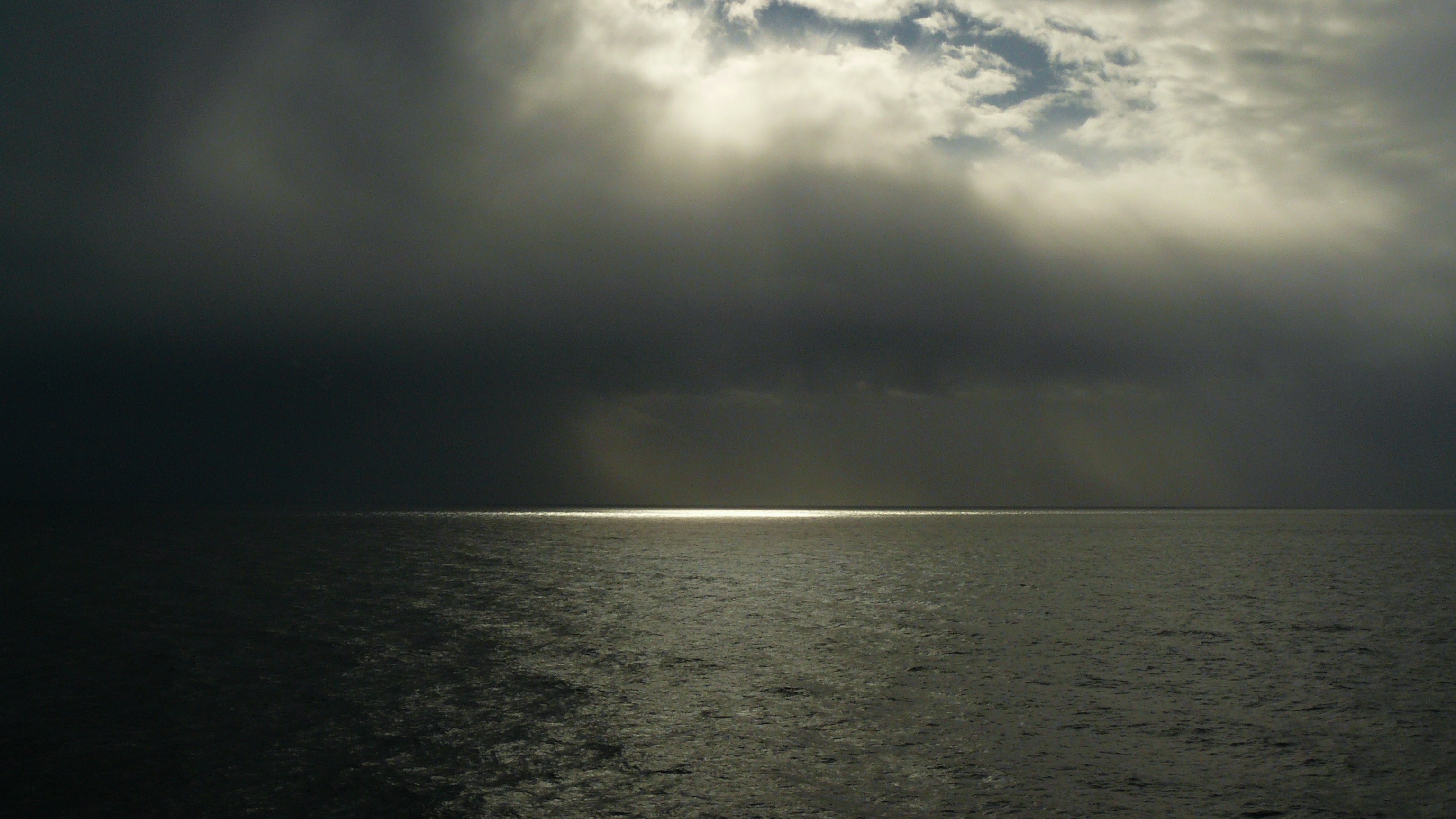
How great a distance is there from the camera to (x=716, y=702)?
104 ft

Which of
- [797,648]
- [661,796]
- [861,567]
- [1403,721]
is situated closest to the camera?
[661,796]

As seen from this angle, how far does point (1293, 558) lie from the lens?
129 m

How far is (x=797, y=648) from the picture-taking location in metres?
44.4

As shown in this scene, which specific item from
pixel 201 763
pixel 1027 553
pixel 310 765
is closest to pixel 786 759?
pixel 310 765

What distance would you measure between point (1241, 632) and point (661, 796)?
140 ft

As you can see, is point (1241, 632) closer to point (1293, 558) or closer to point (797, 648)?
point (797, 648)

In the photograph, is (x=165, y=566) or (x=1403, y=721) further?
(x=165, y=566)

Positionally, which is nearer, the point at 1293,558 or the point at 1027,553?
the point at 1293,558

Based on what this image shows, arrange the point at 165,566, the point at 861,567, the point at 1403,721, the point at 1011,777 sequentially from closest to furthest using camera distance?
the point at 1011,777
the point at 1403,721
the point at 165,566
the point at 861,567

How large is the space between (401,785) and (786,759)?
9446mm

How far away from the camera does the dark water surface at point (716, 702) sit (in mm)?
21906

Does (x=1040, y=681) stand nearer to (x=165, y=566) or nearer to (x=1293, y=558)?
(x=165, y=566)

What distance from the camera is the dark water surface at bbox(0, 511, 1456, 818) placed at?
2191 cm

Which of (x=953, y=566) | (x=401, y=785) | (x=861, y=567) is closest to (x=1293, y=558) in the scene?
(x=953, y=566)
